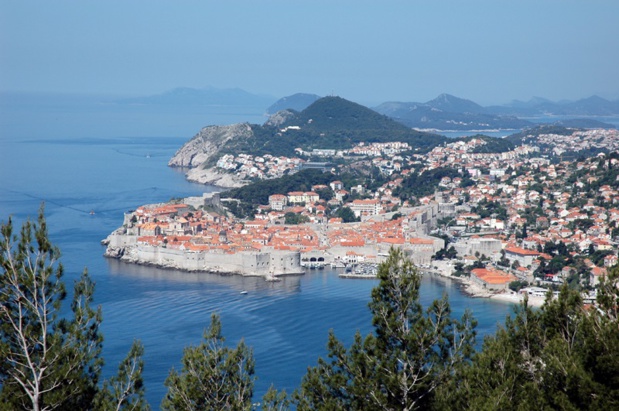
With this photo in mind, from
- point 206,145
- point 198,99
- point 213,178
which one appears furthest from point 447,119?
point 198,99

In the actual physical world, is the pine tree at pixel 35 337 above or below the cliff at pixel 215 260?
above

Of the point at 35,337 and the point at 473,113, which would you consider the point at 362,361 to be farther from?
the point at 473,113

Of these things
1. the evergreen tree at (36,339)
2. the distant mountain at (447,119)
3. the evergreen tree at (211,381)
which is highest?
the distant mountain at (447,119)

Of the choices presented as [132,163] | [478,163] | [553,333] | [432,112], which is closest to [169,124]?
[432,112]

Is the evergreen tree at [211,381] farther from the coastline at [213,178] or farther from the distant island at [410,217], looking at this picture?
the coastline at [213,178]

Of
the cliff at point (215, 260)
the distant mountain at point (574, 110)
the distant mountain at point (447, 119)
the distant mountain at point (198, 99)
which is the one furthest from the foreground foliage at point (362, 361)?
the distant mountain at point (198, 99)

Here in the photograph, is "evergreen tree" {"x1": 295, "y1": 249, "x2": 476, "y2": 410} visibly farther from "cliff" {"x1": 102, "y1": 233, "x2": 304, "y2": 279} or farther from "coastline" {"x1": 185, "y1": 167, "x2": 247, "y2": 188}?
"coastline" {"x1": 185, "y1": 167, "x2": 247, "y2": 188}

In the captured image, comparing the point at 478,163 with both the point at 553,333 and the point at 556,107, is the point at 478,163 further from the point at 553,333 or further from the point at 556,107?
the point at 556,107

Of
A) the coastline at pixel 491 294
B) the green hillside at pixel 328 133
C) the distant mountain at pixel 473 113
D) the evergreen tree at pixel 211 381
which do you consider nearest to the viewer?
the evergreen tree at pixel 211 381
